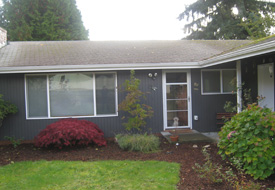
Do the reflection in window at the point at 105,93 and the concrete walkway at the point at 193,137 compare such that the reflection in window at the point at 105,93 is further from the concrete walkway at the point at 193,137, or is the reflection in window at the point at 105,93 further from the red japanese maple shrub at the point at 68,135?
the concrete walkway at the point at 193,137

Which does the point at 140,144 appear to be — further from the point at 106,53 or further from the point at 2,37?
the point at 2,37

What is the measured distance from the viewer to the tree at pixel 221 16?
785 inches

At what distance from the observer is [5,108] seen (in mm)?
7070

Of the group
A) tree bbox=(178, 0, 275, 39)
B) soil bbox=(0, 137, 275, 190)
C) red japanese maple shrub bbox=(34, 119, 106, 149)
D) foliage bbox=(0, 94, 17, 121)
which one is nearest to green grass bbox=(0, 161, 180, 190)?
soil bbox=(0, 137, 275, 190)

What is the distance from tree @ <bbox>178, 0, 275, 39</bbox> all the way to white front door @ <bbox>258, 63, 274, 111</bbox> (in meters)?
13.5

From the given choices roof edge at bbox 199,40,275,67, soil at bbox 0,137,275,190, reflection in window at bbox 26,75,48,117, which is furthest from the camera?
reflection in window at bbox 26,75,48,117

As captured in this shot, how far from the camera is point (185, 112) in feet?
27.9

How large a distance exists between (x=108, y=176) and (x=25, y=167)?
2.01 metres

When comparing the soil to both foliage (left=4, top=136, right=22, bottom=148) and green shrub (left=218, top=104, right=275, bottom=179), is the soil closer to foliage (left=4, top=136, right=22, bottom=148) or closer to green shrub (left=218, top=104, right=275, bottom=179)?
foliage (left=4, top=136, right=22, bottom=148)

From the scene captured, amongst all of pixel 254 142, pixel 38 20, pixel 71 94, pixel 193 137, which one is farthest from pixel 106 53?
pixel 38 20

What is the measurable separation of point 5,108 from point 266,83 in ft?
25.5

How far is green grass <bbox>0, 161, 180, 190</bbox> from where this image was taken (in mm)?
4129

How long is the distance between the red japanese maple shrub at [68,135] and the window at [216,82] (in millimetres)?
4193

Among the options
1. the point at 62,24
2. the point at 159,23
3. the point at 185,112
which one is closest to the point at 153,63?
the point at 185,112
